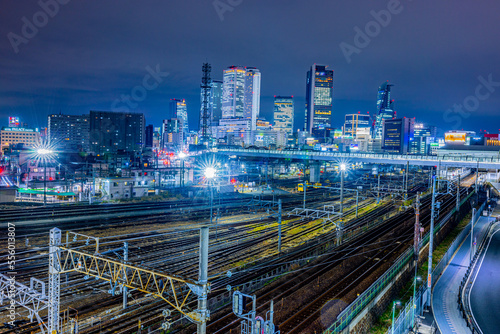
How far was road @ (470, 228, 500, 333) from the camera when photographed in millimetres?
14992

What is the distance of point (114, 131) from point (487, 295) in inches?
4936

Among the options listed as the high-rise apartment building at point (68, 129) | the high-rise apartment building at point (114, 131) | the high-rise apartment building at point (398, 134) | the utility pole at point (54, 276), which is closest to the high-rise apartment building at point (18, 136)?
the high-rise apartment building at point (114, 131)

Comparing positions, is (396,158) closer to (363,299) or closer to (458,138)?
(363,299)

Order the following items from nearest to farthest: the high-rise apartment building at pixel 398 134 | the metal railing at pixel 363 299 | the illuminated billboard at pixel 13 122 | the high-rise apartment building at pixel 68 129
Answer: the metal railing at pixel 363 299 → the illuminated billboard at pixel 13 122 → the high-rise apartment building at pixel 68 129 → the high-rise apartment building at pixel 398 134

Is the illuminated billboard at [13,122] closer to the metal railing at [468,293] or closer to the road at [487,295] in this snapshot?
the metal railing at [468,293]

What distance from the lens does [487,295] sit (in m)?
17.6

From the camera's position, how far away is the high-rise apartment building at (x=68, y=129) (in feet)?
476

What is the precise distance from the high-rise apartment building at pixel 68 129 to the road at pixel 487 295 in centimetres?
14822

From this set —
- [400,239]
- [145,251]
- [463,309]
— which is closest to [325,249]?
[400,239]

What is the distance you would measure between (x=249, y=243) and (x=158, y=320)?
12474 millimetres

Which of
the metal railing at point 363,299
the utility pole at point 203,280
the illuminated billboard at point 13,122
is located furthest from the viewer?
the illuminated billboard at point 13,122

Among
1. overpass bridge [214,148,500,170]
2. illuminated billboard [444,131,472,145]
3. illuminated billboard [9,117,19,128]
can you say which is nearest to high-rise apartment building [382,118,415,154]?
illuminated billboard [444,131,472,145]

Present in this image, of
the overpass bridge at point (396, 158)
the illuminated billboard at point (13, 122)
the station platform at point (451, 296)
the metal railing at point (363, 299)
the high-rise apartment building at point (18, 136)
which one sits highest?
the illuminated billboard at point (13, 122)

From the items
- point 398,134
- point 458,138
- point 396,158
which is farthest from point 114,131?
point 398,134
